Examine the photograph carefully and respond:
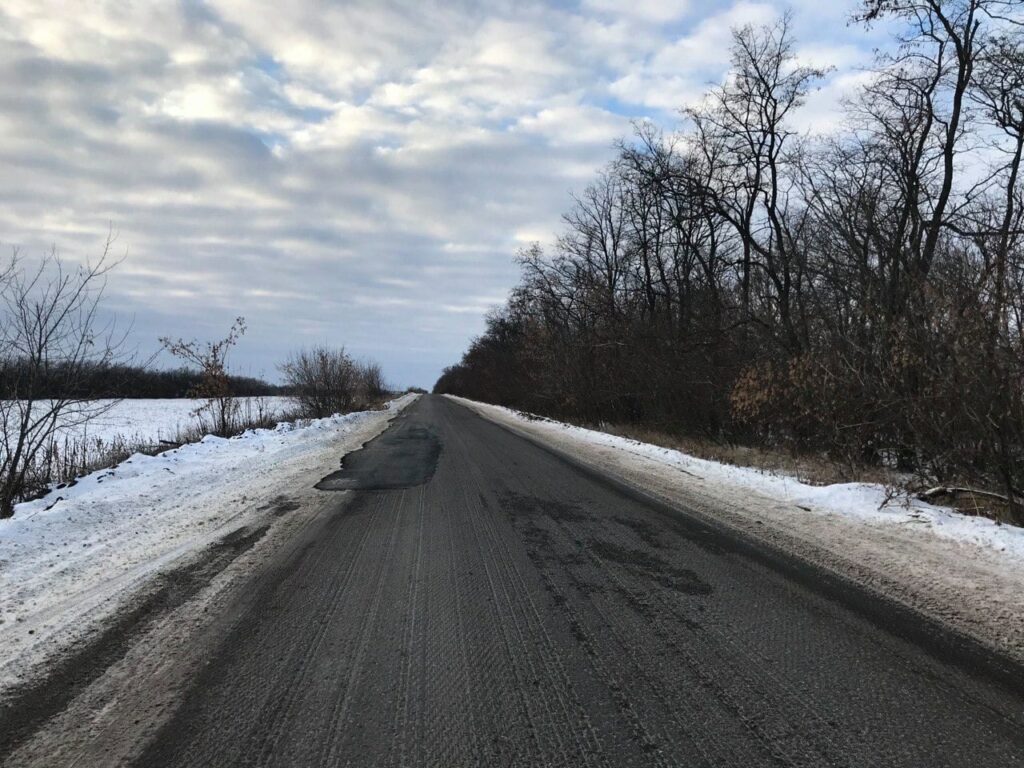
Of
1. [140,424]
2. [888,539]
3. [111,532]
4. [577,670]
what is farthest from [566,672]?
[140,424]

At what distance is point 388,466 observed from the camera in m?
12.1

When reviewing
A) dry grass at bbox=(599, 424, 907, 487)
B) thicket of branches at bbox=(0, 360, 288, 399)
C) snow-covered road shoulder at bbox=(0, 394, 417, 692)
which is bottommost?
snow-covered road shoulder at bbox=(0, 394, 417, 692)

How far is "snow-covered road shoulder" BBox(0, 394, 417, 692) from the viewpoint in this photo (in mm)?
4133

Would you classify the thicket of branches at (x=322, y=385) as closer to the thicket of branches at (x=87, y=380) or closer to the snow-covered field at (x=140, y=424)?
the snow-covered field at (x=140, y=424)

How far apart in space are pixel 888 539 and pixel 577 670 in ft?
14.2

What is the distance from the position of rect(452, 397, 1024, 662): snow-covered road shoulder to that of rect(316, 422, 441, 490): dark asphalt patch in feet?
12.5

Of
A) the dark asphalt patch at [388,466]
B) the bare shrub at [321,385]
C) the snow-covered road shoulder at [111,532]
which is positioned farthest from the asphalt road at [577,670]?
the bare shrub at [321,385]

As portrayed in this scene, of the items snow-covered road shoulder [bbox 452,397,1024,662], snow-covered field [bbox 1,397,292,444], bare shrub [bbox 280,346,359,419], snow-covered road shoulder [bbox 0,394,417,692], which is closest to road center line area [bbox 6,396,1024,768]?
snow-covered road shoulder [bbox 452,397,1024,662]

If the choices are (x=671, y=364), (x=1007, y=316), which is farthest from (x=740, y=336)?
(x=1007, y=316)

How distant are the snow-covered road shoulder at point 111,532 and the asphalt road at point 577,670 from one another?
1116 millimetres

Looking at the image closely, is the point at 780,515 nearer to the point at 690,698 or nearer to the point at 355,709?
the point at 690,698

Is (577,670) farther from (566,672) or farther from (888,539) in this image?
(888,539)

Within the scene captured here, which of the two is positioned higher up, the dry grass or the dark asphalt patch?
the dry grass

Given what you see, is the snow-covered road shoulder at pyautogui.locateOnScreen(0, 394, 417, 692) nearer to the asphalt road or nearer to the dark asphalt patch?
the dark asphalt patch
